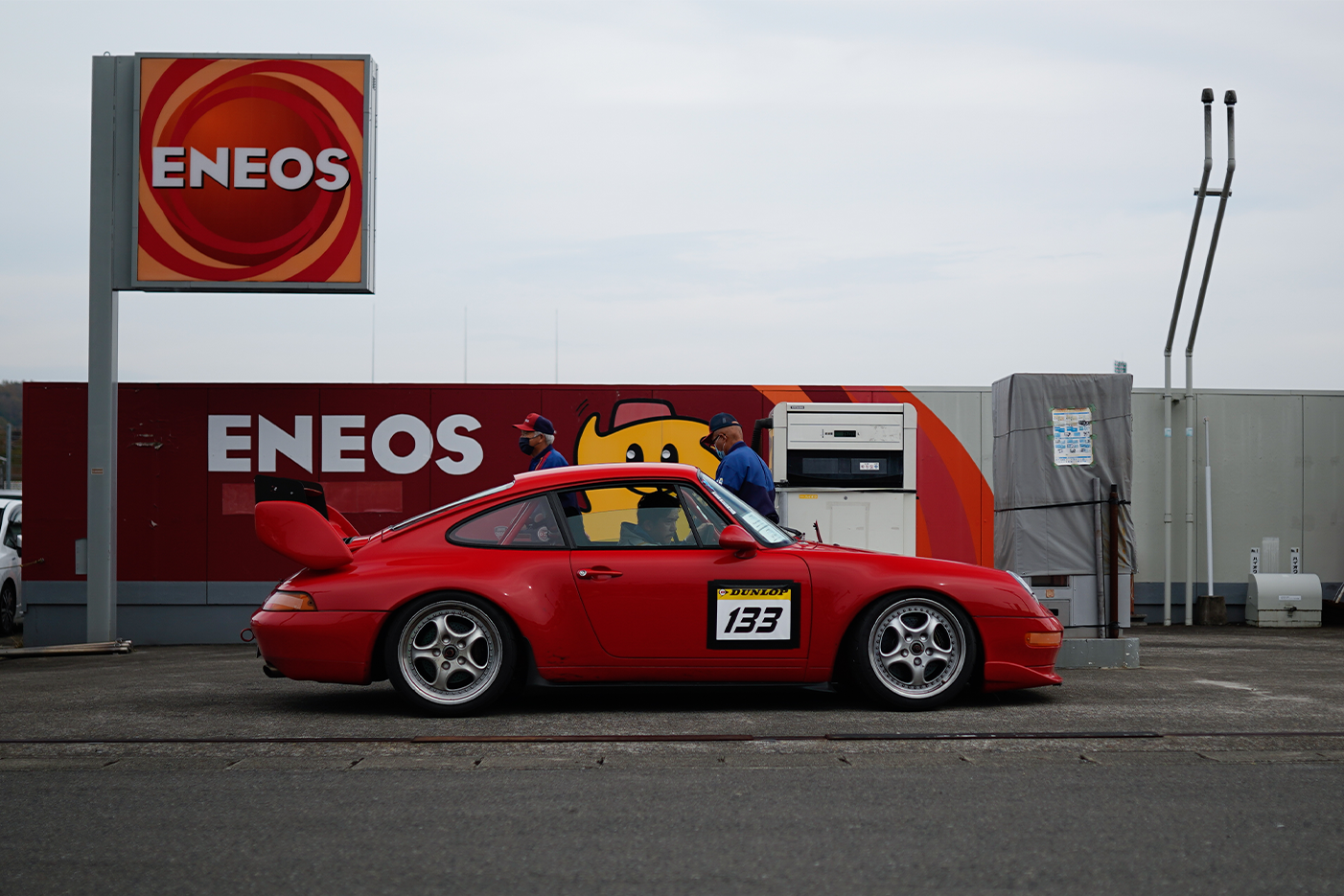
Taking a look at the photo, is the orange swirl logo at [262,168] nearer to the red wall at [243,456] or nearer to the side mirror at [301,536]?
the red wall at [243,456]

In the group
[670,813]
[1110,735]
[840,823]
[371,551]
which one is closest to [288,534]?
[371,551]

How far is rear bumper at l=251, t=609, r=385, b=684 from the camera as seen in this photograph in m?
6.08

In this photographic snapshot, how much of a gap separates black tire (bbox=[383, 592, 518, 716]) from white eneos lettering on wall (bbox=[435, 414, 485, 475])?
7.08m

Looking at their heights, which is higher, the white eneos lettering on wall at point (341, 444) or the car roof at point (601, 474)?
the white eneos lettering on wall at point (341, 444)

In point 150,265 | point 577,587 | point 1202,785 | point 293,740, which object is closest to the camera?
point 1202,785

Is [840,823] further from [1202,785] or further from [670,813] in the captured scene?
[1202,785]

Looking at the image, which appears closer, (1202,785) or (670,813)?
(670,813)

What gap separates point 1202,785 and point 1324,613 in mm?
11457

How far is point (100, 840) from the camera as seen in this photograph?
3.76 metres

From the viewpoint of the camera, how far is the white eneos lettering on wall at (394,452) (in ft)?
42.9

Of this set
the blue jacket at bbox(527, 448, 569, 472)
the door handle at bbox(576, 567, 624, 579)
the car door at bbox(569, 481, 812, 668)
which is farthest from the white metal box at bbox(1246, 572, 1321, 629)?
the door handle at bbox(576, 567, 624, 579)

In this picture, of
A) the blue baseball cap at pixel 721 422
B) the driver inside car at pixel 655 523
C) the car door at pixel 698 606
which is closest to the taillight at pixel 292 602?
the car door at pixel 698 606

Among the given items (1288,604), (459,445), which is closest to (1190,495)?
(1288,604)

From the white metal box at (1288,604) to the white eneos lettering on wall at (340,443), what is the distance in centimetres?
983
